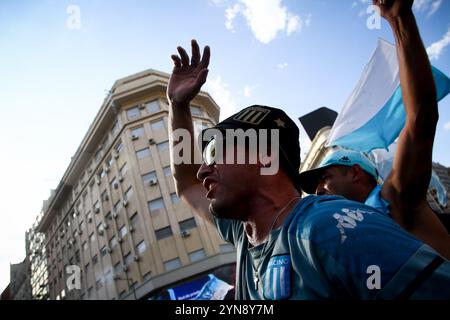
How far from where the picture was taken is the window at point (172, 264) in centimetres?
2334

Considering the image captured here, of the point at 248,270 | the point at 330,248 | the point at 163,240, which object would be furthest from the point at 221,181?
the point at 163,240

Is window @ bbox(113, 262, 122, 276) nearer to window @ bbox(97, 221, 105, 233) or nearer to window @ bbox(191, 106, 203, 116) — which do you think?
window @ bbox(97, 221, 105, 233)

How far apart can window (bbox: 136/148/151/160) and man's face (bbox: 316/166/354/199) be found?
84.8 ft

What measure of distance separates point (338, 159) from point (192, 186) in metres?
1.46

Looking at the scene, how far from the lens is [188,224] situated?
80.2 ft

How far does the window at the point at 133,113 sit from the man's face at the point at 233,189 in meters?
29.8

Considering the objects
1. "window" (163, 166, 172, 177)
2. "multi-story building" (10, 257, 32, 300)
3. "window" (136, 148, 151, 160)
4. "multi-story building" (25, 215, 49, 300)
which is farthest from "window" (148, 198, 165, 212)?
"multi-story building" (10, 257, 32, 300)

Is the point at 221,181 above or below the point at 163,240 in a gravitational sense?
below

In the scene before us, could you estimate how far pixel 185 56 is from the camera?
2590 mm

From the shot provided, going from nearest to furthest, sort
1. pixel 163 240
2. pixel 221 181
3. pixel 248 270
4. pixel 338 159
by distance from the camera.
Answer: pixel 248 270
pixel 221 181
pixel 338 159
pixel 163 240

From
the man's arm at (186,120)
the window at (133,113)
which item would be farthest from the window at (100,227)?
the man's arm at (186,120)

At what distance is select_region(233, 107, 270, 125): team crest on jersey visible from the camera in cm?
169
